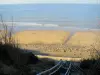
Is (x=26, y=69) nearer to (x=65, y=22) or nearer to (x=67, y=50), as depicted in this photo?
(x=67, y=50)

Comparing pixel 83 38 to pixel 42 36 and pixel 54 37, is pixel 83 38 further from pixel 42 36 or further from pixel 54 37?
pixel 42 36

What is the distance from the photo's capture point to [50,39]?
75.3 feet

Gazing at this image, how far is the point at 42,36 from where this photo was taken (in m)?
23.4

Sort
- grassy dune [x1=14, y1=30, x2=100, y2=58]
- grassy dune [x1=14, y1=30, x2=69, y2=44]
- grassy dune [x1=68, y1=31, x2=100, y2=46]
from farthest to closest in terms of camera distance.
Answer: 1. grassy dune [x1=14, y1=30, x2=69, y2=44]
2. grassy dune [x1=68, y1=31, x2=100, y2=46]
3. grassy dune [x1=14, y1=30, x2=100, y2=58]

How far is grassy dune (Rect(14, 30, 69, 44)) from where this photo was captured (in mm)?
22062

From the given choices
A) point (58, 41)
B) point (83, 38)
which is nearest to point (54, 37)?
point (58, 41)

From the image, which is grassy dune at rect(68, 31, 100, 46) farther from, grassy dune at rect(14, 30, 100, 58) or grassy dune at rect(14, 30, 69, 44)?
grassy dune at rect(14, 30, 69, 44)

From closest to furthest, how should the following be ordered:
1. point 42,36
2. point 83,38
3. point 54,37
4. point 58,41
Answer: point 58,41 < point 83,38 < point 54,37 < point 42,36

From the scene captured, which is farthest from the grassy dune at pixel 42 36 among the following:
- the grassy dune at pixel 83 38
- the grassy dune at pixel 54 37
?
→ the grassy dune at pixel 83 38

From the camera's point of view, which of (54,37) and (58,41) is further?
(54,37)

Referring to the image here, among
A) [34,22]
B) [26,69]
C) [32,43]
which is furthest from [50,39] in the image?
[26,69]

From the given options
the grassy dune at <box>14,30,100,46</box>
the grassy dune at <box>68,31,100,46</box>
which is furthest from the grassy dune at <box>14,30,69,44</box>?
the grassy dune at <box>68,31,100,46</box>

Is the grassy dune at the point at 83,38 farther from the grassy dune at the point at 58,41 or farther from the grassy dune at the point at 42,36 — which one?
the grassy dune at the point at 42,36

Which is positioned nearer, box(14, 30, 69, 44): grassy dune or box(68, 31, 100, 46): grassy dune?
box(68, 31, 100, 46): grassy dune
